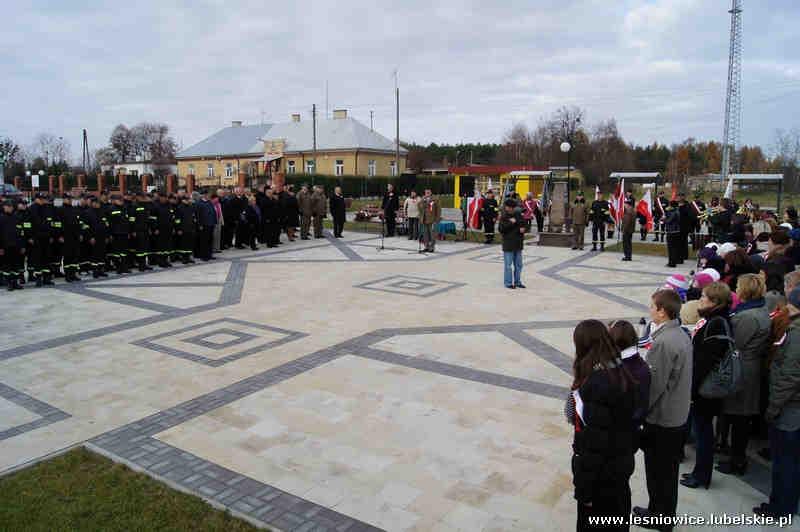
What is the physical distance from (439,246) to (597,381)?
1697cm

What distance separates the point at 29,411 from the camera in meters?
6.04

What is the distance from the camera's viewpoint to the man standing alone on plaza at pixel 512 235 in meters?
12.2

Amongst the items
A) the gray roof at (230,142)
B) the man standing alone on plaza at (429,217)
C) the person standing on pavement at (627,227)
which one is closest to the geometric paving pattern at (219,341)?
the man standing alone on plaza at (429,217)

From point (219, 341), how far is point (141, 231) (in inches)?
289

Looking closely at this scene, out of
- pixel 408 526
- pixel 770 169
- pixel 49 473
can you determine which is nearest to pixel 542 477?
pixel 408 526

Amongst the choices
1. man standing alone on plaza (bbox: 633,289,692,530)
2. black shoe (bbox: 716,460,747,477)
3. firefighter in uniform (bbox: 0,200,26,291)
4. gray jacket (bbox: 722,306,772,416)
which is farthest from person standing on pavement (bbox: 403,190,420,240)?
man standing alone on plaza (bbox: 633,289,692,530)

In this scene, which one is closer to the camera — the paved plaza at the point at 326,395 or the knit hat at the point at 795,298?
the knit hat at the point at 795,298

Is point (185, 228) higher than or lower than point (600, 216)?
lower

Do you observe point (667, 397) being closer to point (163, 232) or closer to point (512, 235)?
point (512, 235)

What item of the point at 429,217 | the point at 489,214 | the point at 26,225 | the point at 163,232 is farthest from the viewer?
the point at 489,214

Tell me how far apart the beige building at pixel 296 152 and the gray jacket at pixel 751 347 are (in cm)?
5539

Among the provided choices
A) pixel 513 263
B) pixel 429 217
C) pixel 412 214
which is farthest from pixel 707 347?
pixel 412 214

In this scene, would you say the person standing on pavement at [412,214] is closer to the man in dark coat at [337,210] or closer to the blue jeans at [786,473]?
the man in dark coat at [337,210]

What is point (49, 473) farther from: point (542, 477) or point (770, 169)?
point (770, 169)
